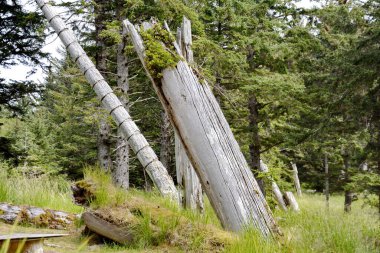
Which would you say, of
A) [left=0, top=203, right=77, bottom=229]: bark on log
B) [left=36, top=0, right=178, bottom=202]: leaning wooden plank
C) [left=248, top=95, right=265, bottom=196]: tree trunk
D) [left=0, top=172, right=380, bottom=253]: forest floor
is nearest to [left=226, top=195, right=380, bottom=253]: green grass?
[left=0, top=172, right=380, bottom=253]: forest floor

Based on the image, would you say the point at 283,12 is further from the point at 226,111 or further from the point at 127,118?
the point at 127,118

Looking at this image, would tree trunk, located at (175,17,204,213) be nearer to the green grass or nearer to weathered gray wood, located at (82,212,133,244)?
weathered gray wood, located at (82,212,133,244)

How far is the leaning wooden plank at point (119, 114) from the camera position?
7.57 metres

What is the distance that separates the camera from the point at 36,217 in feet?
19.6

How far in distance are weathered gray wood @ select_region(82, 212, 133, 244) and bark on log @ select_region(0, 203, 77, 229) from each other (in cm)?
138

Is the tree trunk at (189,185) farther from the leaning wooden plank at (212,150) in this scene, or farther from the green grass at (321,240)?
the green grass at (321,240)

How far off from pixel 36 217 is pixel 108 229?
206 cm

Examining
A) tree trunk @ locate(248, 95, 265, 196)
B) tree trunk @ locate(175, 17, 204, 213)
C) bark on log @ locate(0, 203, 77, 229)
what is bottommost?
bark on log @ locate(0, 203, 77, 229)

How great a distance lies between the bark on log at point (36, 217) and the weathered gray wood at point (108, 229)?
4.53 ft

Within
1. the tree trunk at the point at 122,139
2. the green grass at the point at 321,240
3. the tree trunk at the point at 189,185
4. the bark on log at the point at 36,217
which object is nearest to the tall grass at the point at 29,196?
the bark on log at the point at 36,217

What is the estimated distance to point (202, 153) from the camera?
4242 millimetres

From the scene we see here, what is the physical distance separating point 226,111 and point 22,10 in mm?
8089

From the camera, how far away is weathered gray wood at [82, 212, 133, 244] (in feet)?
14.7

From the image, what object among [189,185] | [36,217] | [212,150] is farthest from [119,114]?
[212,150]
